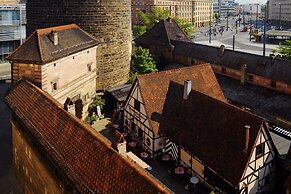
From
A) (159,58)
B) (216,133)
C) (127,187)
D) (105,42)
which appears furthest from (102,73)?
(127,187)

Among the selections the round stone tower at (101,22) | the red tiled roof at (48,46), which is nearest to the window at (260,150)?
the red tiled roof at (48,46)

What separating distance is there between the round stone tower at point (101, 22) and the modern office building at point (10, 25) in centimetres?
2251

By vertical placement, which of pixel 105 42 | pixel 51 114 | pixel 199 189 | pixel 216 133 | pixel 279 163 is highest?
pixel 105 42

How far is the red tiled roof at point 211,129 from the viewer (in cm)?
1912

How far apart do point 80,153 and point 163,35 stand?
34.4 m

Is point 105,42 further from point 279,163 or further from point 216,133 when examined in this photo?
point 279,163

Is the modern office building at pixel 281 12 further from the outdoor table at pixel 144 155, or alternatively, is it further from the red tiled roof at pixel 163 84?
the outdoor table at pixel 144 155

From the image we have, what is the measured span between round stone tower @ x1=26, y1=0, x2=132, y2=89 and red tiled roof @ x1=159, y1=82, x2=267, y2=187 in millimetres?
9468

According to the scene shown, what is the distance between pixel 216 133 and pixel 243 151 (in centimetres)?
245

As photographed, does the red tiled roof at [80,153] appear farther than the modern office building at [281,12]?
No

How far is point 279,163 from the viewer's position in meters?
20.6

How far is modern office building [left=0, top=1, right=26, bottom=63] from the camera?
5288 centimetres

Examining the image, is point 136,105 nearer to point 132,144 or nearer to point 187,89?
point 132,144

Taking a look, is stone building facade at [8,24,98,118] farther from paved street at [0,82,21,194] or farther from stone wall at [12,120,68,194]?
paved street at [0,82,21,194]
